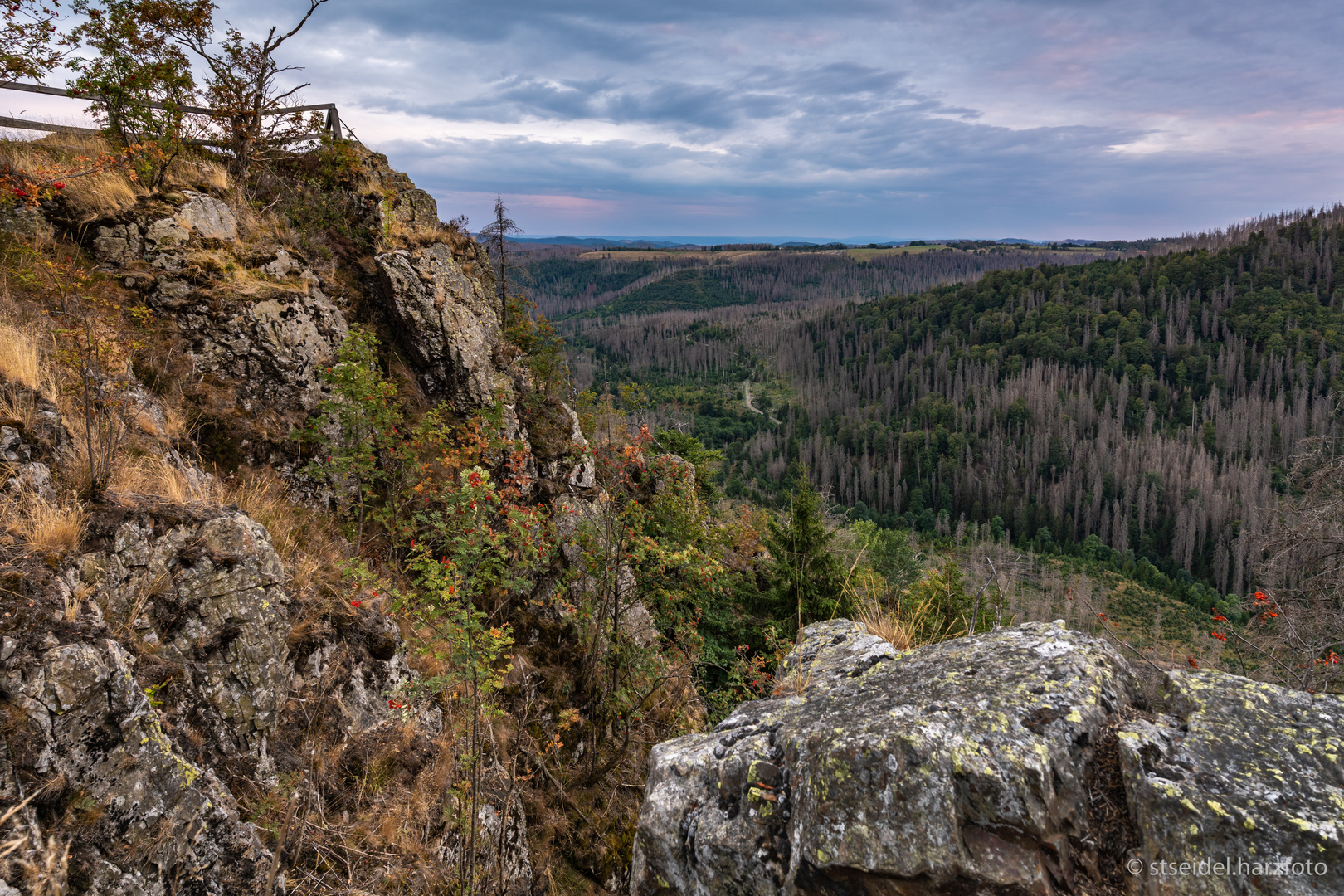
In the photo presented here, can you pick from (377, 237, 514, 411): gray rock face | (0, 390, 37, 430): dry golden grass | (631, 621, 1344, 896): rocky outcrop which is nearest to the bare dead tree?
(631, 621, 1344, 896): rocky outcrop

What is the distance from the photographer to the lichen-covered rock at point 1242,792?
8.86ft

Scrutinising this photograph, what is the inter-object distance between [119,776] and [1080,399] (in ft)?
546

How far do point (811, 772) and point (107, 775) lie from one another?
477 cm

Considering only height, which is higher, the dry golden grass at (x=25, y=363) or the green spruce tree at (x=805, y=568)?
the dry golden grass at (x=25, y=363)

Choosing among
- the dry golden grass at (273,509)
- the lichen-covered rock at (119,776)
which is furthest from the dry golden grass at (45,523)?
the dry golden grass at (273,509)

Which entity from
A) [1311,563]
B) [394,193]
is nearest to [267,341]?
[394,193]

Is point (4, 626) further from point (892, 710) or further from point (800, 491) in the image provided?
point (800, 491)

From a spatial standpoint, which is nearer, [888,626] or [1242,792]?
[1242,792]

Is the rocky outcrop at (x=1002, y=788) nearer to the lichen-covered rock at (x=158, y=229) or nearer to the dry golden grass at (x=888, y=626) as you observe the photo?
the dry golden grass at (x=888, y=626)

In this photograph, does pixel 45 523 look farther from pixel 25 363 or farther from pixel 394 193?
pixel 394 193

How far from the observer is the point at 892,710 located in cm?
387

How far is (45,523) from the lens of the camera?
453 centimetres

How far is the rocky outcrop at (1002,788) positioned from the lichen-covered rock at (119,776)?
3.23m

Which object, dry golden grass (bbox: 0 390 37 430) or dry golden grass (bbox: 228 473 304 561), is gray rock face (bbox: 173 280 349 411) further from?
dry golden grass (bbox: 0 390 37 430)
